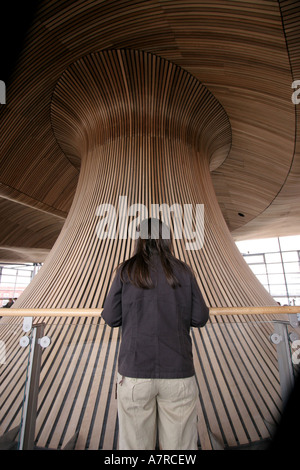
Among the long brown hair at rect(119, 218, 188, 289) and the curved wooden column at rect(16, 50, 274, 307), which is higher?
the curved wooden column at rect(16, 50, 274, 307)

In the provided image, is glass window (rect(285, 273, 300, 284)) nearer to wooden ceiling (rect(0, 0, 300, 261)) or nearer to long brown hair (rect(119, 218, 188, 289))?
wooden ceiling (rect(0, 0, 300, 261))

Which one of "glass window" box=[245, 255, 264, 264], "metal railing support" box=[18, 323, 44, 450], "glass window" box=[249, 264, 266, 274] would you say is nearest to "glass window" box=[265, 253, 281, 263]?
"glass window" box=[245, 255, 264, 264]

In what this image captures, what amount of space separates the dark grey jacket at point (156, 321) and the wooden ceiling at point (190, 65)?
3429 mm

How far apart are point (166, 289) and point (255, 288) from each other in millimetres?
3008

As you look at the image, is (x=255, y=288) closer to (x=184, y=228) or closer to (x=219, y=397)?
(x=184, y=228)

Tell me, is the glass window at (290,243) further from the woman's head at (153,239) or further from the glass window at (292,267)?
the woman's head at (153,239)

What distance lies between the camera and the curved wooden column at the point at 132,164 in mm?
3643

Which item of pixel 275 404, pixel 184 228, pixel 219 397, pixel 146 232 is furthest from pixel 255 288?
pixel 146 232

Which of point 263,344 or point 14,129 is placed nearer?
point 263,344

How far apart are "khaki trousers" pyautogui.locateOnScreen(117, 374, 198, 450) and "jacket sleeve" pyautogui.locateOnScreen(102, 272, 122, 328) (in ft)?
0.85

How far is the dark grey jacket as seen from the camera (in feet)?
4.14

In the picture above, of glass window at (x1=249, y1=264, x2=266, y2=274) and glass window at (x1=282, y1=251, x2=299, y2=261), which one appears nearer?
glass window at (x1=282, y1=251, x2=299, y2=261)

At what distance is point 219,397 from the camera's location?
2236mm

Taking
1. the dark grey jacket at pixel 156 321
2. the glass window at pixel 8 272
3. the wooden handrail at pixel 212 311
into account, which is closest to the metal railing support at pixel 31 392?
the wooden handrail at pixel 212 311
